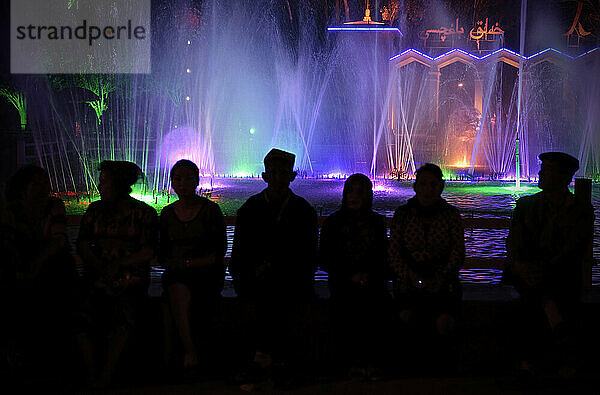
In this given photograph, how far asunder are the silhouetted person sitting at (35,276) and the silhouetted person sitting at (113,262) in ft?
0.48

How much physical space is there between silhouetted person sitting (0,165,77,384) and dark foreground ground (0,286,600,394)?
0.26 ft

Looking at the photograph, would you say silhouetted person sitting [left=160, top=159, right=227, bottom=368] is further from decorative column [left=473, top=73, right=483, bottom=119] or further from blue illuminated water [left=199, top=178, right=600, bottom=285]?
decorative column [left=473, top=73, right=483, bottom=119]

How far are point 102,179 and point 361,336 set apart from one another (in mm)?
1963

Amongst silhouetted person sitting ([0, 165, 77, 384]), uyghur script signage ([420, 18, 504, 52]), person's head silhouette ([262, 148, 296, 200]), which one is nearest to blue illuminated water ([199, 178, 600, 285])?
person's head silhouette ([262, 148, 296, 200])

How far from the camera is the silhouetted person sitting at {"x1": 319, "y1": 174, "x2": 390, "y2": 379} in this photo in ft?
12.0

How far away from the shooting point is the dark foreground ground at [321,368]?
350 cm

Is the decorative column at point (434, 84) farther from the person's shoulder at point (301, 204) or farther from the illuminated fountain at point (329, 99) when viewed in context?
the person's shoulder at point (301, 204)

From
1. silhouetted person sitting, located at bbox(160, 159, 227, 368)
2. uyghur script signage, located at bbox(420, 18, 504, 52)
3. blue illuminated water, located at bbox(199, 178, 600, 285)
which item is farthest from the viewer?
uyghur script signage, located at bbox(420, 18, 504, 52)

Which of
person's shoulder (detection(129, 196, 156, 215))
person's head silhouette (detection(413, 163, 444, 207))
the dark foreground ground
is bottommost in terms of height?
the dark foreground ground

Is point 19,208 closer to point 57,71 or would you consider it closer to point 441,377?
point 441,377

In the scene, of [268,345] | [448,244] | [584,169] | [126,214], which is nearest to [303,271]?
[268,345]

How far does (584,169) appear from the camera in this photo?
26.7 m

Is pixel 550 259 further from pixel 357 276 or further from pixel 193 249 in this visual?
pixel 193 249

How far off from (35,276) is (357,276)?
6.55 feet
